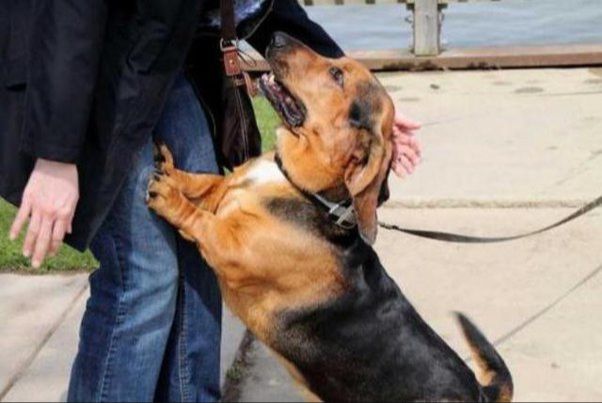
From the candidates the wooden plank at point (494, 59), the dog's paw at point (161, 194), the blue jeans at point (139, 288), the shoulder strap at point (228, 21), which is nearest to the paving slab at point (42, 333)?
the blue jeans at point (139, 288)

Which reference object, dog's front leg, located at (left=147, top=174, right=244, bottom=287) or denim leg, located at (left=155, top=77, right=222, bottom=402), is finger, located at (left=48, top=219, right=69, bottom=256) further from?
denim leg, located at (left=155, top=77, right=222, bottom=402)

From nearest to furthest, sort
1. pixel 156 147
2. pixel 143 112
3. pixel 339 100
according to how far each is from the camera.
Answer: pixel 143 112, pixel 156 147, pixel 339 100

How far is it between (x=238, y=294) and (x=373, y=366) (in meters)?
0.47

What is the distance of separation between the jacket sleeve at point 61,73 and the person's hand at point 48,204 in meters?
0.06

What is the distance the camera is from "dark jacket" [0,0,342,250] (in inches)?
102

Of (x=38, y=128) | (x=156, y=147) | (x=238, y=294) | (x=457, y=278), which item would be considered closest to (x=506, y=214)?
(x=457, y=278)

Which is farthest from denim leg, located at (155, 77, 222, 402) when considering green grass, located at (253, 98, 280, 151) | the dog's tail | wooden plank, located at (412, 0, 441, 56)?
wooden plank, located at (412, 0, 441, 56)

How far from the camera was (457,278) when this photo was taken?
4973 millimetres

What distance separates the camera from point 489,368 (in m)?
3.63

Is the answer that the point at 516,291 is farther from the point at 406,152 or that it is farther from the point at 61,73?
the point at 61,73

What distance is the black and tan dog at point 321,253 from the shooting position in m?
3.35

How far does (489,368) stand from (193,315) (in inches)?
39.8

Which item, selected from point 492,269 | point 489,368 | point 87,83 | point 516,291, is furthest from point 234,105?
point 492,269

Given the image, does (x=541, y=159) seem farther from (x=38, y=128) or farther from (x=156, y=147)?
(x=38, y=128)
